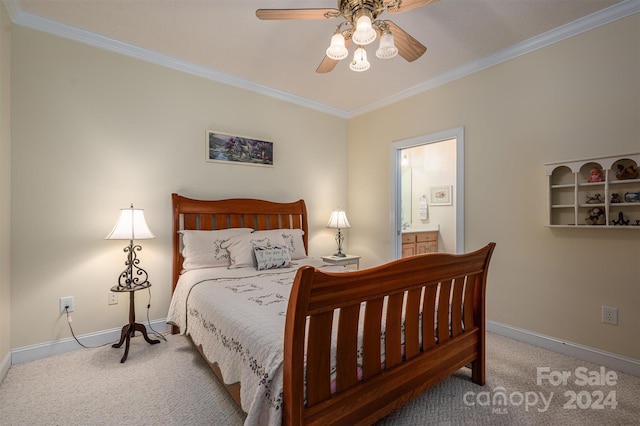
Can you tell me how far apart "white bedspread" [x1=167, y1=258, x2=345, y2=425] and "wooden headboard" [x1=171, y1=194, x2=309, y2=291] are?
53 centimetres

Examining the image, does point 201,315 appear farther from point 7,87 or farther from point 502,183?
point 502,183

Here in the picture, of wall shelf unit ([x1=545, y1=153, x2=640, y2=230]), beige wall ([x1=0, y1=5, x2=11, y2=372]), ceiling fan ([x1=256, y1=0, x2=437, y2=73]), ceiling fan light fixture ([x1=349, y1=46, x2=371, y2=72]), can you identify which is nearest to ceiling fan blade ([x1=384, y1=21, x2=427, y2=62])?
ceiling fan ([x1=256, y1=0, x2=437, y2=73])

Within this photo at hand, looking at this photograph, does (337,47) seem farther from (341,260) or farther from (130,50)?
(341,260)

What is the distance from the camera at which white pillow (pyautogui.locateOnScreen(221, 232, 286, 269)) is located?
2820mm

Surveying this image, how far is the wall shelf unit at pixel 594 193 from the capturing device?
7.13ft

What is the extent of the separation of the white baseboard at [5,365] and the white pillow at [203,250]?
1.28 meters

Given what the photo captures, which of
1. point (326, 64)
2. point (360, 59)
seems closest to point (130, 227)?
point (326, 64)

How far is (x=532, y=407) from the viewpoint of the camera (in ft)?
5.82

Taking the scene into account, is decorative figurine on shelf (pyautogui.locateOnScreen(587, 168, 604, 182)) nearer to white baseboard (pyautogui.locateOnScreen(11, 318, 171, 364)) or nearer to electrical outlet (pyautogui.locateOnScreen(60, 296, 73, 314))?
white baseboard (pyautogui.locateOnScreen(11, 318, 171, 364))

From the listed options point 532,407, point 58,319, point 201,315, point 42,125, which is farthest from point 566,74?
point 58,319

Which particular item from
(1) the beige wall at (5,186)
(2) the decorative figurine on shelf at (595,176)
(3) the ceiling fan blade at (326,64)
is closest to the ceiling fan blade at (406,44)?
(3) the ceiling fan blade at (326,64)

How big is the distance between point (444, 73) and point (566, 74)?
1.07m

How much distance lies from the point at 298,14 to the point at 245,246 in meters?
1.96

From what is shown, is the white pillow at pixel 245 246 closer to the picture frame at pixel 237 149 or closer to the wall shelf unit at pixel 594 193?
the picture frame at pixel 237 149
